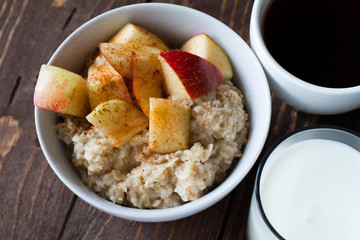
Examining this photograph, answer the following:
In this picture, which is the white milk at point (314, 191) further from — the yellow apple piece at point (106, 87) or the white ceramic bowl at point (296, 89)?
the yellow apple piece at point (106, 87)

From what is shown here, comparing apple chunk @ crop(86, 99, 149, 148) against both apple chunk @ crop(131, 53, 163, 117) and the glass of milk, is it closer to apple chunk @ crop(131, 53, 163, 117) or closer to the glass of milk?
apple chunk @ crop(131, 53, 163, 117)

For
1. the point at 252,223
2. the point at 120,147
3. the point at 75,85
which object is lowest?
the point at 252,223

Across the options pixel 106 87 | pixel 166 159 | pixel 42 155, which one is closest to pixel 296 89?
pixel 166 159

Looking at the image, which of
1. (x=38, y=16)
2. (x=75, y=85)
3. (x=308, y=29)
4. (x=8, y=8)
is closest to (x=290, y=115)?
(x=308, y=29)

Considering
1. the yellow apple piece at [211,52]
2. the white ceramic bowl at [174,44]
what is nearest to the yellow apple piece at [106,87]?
the white ceramic bowl at [174,44]

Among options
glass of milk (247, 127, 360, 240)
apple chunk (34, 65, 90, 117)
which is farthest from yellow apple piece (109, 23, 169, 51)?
glass of milk (247, 127, 360, 240)

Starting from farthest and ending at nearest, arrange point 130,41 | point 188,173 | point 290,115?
point 290,115 < point 130,41 < point 188,173

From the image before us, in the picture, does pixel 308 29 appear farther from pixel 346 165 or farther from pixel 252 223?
pixel 252 223
